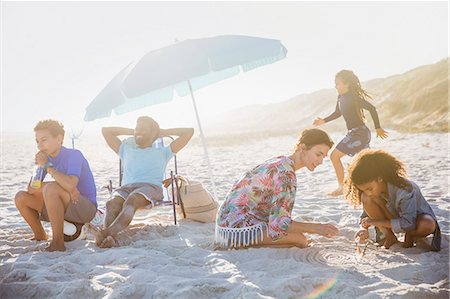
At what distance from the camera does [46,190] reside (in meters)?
4.04

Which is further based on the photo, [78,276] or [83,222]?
[83,222]

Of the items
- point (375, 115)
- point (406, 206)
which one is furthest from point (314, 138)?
point (375, 115)

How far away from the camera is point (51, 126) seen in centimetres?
418

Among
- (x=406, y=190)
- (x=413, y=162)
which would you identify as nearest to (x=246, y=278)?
(x=406, y=190)

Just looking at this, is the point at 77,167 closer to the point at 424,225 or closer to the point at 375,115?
the point at 424,225

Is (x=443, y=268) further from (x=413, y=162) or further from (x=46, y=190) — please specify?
(x=413, y=162)

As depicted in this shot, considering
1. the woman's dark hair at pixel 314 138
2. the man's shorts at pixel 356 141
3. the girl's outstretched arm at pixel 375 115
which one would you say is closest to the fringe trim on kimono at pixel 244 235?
the woman's dark hair at pixel 314 138

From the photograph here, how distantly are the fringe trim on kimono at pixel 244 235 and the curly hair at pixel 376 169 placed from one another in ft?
2.46

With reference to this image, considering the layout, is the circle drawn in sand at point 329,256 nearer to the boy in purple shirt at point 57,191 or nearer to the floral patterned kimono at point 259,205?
the floral patterned kimono at point 259,205

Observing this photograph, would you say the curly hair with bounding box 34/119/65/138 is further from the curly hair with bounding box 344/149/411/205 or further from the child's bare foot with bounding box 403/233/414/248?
the child's bare foot with bounding box 403/233/414/248

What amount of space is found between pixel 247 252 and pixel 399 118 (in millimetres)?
29976

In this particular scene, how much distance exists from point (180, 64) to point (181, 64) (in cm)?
1

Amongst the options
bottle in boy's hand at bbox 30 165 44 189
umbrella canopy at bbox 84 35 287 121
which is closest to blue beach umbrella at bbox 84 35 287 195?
umbrella canopy at bbox 84 35 287 121

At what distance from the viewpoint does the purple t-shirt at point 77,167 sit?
13.6 ft
